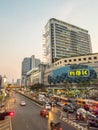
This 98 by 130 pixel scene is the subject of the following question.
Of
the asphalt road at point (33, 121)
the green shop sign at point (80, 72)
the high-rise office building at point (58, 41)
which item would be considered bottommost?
the asphalt road at point (33, 121)

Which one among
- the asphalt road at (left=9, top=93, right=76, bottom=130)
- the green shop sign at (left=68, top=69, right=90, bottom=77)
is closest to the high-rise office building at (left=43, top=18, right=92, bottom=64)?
the green shop sign at (left=68, top=69, right=90, bottom=77)

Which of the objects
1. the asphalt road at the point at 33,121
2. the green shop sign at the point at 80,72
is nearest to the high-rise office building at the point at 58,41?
the green shop sign at the point at 80,72

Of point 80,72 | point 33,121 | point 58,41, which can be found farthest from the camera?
point 58,41

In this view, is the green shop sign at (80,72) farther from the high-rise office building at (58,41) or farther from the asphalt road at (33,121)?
the high-rise office building at (58,41)

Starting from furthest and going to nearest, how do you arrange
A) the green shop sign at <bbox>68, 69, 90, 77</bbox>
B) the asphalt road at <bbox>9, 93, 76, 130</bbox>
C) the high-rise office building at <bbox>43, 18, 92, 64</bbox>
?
the high-rise office building at <bbox>43, 18, 92, 64</bbox>
the green shop sign at <bbox>68, 69, 90, 77</bbox>
the asphalt road at <bbox>9, 93, 76, 130</bbox>

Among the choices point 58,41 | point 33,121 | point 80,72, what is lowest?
point 33,121

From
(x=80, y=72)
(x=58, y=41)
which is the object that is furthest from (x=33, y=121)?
(x=58, y=41)

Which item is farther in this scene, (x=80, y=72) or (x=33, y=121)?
(x=80, y=72)

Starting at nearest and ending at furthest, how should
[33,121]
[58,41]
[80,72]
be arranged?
[33,121]
[80,72]
[58,41]

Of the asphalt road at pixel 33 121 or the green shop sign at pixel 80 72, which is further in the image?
the green shop sign at pixel 80 72

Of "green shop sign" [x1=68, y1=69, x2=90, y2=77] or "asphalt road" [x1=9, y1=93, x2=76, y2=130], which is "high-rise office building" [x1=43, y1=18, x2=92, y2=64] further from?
"asphalt road" [x1=9, y1=93, x2=76, y2=130]

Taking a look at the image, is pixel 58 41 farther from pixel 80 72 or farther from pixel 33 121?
pixel 33 121

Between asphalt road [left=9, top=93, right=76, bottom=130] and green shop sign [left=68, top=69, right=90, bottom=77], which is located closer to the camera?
asphalt road [left=9, top=93, right=76, bottom=130]

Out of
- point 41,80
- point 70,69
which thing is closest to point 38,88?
point 41,80
